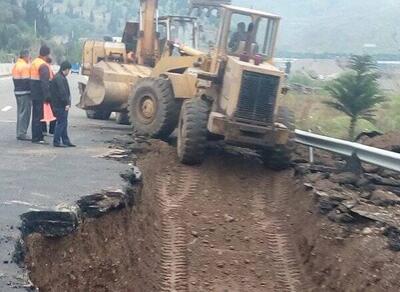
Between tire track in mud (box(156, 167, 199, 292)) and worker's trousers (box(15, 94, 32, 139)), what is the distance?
3.16 metres

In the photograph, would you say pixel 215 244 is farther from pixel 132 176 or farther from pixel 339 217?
pixel 339 217

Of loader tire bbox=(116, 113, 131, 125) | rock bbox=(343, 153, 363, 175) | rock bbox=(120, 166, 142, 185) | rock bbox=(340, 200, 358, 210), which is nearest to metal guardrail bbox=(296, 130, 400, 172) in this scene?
rock bbox=(343, 153, 363, 175)

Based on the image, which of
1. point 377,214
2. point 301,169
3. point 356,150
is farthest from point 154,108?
point 377,214

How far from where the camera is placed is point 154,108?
1476cm

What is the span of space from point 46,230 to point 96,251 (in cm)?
61

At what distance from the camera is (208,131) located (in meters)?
13.0

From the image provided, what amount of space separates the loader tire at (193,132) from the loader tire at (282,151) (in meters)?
1.14

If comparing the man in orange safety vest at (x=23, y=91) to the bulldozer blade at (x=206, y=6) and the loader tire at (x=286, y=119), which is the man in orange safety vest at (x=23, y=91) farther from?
the loader tire at (x=286, y=119)

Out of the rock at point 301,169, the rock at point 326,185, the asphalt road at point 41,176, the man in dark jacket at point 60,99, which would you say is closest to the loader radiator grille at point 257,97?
the rock at point 301,169

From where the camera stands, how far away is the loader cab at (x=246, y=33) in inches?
529

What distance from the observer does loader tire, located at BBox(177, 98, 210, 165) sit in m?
12.9

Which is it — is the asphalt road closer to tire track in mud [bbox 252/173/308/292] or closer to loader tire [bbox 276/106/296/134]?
tire track in mud [bbox 252/173/308/292]

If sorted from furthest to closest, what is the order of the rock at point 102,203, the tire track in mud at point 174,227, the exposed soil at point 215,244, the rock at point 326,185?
the rock at point 326,185
the tire track in mud at point 174,227
the rock at point 102,203
the exposed soil at point 215,244

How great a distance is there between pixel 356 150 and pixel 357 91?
25.4ft
